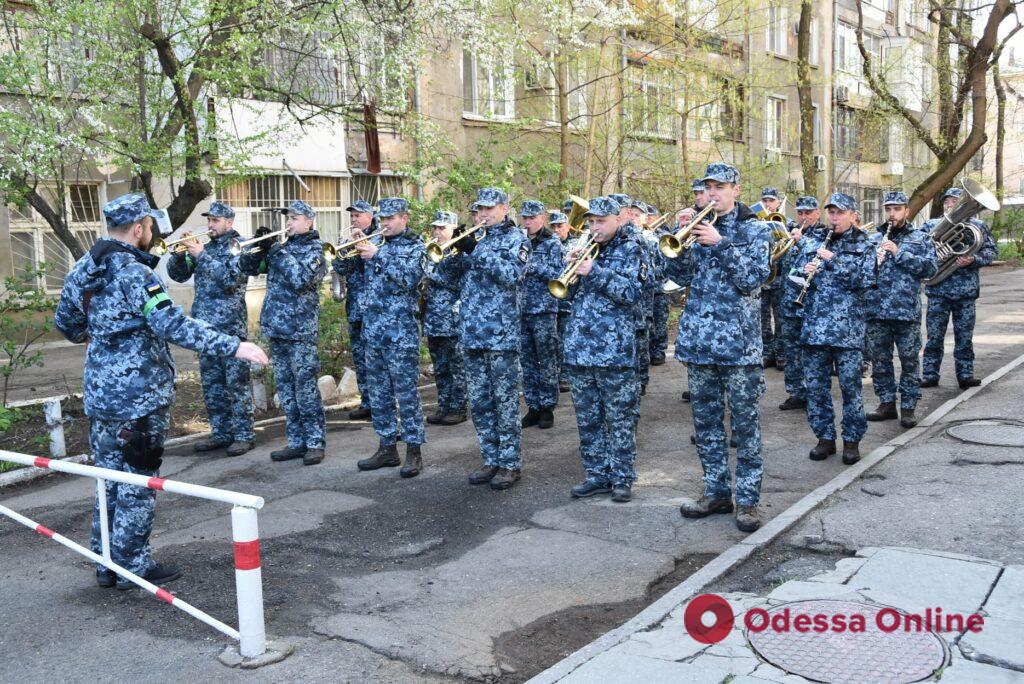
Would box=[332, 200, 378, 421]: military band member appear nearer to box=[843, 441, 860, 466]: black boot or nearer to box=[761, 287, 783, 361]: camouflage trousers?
box=[843, 441, 860, 466]: black boot

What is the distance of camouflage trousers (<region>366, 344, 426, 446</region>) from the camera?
7.48 metres

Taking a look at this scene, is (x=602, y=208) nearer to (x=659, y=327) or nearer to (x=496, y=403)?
(x=496, y=403)

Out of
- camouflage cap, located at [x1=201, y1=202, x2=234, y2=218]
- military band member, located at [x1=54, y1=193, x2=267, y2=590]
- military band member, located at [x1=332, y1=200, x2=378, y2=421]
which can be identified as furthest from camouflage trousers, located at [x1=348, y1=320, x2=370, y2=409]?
military band member, located at [x1=54, y1=193, x2=267, y2=590]

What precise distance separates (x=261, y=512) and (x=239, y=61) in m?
5.43

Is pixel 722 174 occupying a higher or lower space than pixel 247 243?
higher

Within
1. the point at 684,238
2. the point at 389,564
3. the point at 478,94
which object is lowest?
the point at 389,564

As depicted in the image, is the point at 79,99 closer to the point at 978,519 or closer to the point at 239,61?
the point at 239,61

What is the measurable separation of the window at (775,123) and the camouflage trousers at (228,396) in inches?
935

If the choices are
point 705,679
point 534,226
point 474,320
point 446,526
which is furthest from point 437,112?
point 705,679

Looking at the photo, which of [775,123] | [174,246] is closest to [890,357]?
[174,246]

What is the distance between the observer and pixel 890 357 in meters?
8.92

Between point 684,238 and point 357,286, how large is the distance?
4.23m

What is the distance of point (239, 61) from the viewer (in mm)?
9961

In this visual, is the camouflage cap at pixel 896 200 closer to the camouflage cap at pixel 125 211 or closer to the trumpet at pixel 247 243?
the trumpet at pixel 247 243
